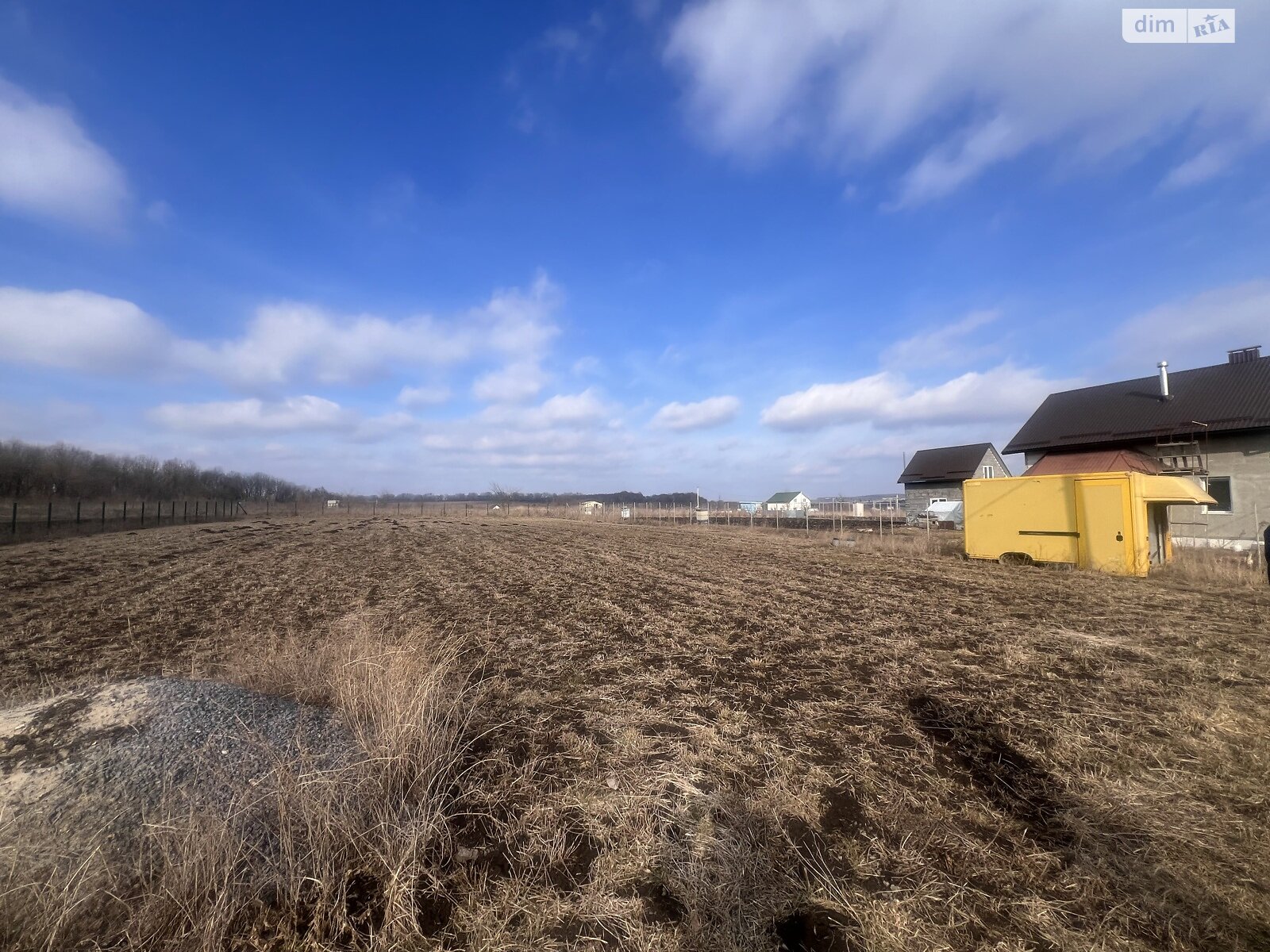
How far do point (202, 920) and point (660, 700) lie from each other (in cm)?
379

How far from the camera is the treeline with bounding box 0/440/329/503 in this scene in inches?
1641

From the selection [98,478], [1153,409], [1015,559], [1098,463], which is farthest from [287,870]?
[98,478]

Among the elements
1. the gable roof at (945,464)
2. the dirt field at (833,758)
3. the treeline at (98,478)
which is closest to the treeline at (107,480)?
the treeline at (98,478)

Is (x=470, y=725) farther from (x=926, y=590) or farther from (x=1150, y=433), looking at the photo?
(x=1150, y=433)

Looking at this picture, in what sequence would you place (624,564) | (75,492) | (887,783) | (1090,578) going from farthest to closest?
(75,492) < (624,564) < (1090,578) < (887,783)

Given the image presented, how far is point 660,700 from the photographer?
550 centimetres

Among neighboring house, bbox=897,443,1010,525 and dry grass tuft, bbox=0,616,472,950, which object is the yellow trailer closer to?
dry grass tuft, bbox=0,616,472,950

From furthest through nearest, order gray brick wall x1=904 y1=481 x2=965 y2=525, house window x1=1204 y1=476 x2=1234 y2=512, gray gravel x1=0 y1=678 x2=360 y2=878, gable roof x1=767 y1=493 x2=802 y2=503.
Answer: gable roof x1=767 y1=493 x2=802 y2=503
gray brick wall x1=904 y1=481 x2=965 y2=525
house window x1=1204 y1=476 x2=1234 y2=512
gray gravel x1=0 y1=678 x2=360 y2=878

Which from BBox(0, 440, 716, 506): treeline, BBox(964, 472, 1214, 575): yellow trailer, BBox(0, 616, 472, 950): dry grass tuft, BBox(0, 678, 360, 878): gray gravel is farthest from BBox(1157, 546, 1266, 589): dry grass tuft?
BBox(0, 440, 716, 506): treeline

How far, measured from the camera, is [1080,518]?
13.5 metres

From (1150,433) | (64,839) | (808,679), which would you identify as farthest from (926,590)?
(1150,433)

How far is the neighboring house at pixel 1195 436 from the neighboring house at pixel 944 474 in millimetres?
12818

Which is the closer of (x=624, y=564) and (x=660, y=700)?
(x=660, y=700)

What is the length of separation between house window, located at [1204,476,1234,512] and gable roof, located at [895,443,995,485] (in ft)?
56.9
